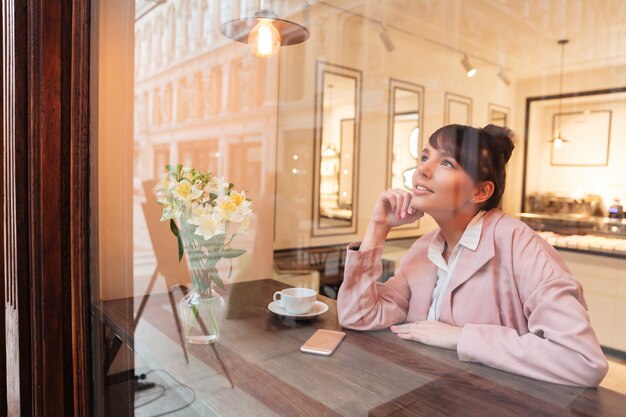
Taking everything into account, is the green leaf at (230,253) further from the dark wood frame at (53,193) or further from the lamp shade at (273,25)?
the lamp shade at (273,25)

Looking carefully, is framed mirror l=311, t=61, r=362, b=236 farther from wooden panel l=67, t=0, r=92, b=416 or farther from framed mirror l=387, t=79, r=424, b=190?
wooden panel l=67, t=0, r=92, b=416

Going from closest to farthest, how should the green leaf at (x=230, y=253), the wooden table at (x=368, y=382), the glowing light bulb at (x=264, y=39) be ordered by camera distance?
the wooden table at (x=368, y=382) → the green leaf at (x=230, y=253) → the glowing light bulb at (x=264, y=39)

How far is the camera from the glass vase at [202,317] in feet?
2.98

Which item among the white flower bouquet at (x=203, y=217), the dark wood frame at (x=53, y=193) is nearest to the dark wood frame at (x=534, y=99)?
the white flower bouquet at (x=203, y=217)

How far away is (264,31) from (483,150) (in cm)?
82

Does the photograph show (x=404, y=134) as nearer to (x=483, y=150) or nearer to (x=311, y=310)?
(x=483, y=150)

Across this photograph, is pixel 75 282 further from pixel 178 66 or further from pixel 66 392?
pixel 178 66

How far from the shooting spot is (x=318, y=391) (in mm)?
613

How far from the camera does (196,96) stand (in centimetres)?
140

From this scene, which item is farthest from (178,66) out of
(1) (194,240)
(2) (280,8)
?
(1) (194,240)

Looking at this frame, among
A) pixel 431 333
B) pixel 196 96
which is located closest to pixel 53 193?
pixel 196 96

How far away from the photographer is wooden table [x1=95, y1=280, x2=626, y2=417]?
0.50m

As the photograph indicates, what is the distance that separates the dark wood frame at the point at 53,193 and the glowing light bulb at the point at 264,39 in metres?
0.41

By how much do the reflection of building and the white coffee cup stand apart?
411 millimetres
